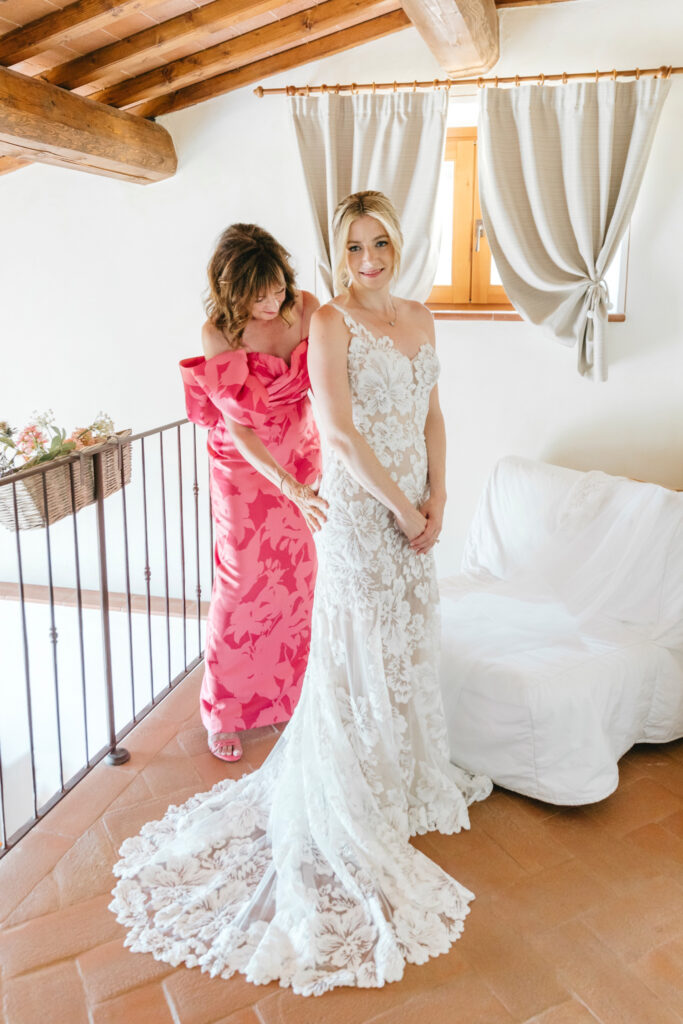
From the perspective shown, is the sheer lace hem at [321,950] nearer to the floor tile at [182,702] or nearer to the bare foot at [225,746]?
the bare foot at [225,746]

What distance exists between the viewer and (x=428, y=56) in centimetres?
363

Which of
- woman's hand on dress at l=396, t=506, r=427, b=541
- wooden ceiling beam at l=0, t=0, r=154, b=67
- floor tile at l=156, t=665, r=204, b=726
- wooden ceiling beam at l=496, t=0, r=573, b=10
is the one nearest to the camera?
woman's hand on dress at l=396, t=506, r=427, b=541

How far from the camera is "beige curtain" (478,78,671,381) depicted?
3316mm

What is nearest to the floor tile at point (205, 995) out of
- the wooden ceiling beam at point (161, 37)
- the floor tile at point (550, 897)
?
the floor tile at point (550, 897)

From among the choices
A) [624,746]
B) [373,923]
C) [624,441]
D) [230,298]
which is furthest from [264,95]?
[373,923]

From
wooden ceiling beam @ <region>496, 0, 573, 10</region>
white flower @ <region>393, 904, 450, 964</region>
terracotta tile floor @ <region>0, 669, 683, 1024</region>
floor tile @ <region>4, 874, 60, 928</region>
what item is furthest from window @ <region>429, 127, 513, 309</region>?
floor tile @ <region>4, 874, 60, 928</region>

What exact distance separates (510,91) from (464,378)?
1.18 m

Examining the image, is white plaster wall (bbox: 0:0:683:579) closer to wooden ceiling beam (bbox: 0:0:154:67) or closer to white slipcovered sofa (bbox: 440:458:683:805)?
white slipcovered sofa (bbox: 440:458:683:805)

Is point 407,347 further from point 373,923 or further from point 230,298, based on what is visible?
point 373,923

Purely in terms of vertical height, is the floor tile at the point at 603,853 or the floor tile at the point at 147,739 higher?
the floor tile at the point at 147,739

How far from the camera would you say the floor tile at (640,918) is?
199cm

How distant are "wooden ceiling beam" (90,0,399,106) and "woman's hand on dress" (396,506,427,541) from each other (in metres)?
2.35

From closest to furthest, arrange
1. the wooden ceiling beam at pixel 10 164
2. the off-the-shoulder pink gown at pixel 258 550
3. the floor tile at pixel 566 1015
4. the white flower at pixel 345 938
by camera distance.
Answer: the floor tile at pixel 566 1015 → the white flower at pixel 345 938 → the off-the-shoulder pink gown at pixel 258 550 → the wooden ceiling beam at pixel 10 164

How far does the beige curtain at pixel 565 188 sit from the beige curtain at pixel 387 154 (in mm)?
226
